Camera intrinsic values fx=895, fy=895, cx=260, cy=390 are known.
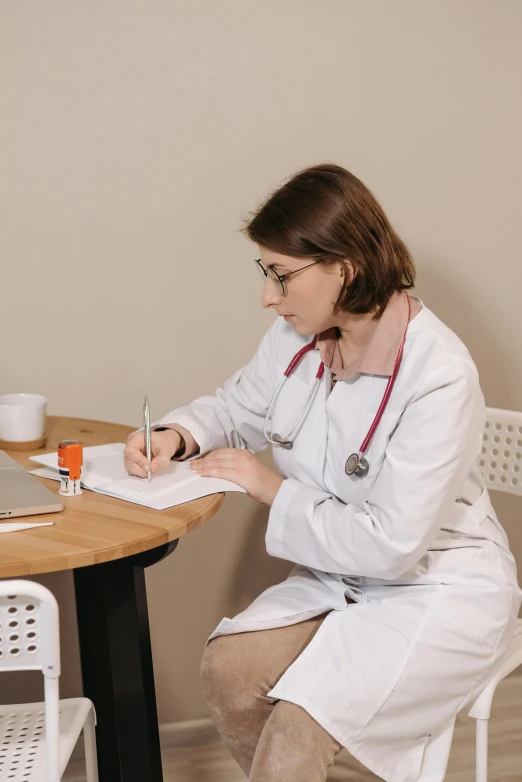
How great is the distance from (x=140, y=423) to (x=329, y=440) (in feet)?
2.36

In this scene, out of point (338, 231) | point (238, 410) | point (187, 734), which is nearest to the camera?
point (338, 231)

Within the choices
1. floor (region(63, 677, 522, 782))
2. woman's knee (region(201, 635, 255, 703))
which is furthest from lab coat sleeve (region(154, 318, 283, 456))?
floor (region(63, 677, 522, 782))

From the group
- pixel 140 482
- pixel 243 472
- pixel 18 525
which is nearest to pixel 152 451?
pixel 140 482

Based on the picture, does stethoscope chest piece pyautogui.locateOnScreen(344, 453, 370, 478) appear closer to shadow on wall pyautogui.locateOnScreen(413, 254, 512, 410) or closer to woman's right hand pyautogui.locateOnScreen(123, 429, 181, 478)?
woman's right hand pyautogui.locateOnScreen(123, 429, 181, 478)

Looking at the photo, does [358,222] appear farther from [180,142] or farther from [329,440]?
[180,142]

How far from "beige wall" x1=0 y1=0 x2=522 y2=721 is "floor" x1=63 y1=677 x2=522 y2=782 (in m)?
0.15

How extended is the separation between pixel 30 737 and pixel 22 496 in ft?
1.25

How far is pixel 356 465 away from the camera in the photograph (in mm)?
1536

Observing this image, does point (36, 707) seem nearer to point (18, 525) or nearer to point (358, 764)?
point (18, 525)

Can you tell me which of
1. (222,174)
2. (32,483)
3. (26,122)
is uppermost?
(26,122)

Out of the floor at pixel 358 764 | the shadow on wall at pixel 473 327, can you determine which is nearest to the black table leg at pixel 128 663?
the floor at pixel 358 764

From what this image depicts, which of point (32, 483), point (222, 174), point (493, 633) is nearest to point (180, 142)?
point (222, 174)

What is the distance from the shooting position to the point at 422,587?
4.98 feet

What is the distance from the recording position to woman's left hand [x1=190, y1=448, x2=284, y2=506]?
1584mm
